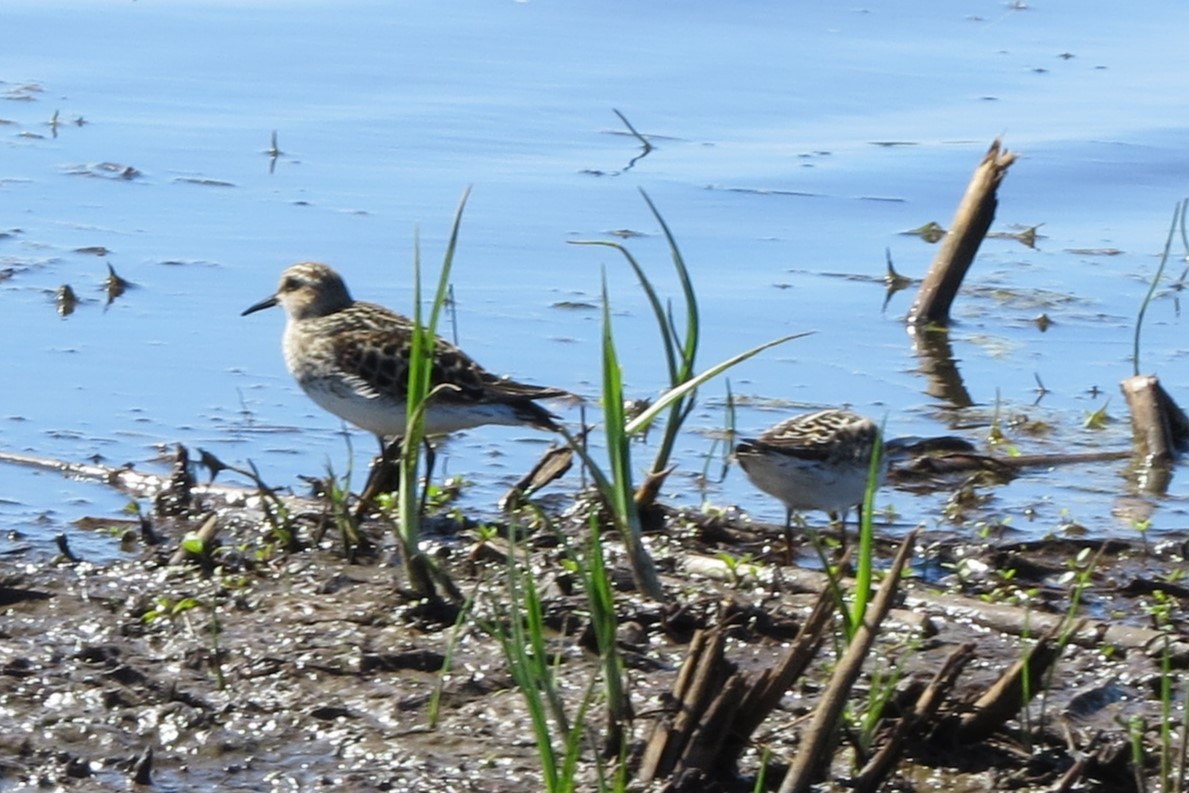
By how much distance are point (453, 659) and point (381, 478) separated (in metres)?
1.64

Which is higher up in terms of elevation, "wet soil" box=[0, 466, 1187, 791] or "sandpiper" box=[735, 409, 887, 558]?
"sandpiper" box=[735, 409, 887, 558]

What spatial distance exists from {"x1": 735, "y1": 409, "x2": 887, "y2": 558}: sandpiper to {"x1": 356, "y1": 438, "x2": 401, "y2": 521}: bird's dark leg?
1226mm

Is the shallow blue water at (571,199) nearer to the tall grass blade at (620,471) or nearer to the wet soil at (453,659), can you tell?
the wet soil at (453,659)

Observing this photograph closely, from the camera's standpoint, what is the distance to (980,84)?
15469 millimetres

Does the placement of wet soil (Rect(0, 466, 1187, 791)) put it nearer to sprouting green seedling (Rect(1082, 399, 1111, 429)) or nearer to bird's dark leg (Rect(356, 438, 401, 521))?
bird's dark leg (Rect(356, 438, 401, 521))

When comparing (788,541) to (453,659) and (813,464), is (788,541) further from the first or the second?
(453,659)

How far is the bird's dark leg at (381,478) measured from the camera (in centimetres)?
747

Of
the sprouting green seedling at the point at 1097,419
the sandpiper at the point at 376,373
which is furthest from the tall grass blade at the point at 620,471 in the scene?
the sprouting green seedling at the point at 1097,419

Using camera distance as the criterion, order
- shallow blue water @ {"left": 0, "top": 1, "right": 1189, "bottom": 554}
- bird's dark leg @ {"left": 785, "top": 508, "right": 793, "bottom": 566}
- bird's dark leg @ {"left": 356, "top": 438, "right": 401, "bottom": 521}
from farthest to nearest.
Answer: shallow blue water @ {"left": 0, "top": 1, "right": 1189, "bottom": 554} → bird's dark leg @ {"left": 356, "top": 438, "right": 401, "bottom": 521} → bird's dark leg @ {"left": 785, "top": 508, "right": 793, "bottom": 566}

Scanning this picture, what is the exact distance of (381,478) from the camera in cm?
775

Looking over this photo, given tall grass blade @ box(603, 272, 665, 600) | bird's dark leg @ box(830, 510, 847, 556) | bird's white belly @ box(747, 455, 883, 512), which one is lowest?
bird's dark leg @ box(830, 510, 847, 556)

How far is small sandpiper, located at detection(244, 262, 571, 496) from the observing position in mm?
8070

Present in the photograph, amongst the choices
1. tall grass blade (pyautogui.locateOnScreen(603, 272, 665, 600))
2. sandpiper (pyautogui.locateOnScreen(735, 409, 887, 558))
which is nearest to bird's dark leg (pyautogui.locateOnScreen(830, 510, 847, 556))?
sandpiper (pyautogui.locateOnScreen(735, 409, 887, 558))

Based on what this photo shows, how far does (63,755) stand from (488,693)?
1.14 m
